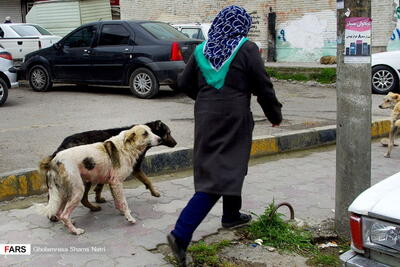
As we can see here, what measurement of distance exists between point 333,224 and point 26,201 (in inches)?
113

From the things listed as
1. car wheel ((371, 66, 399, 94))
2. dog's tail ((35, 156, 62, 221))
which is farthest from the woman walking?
car wheel ((371, 66, 399, 94))

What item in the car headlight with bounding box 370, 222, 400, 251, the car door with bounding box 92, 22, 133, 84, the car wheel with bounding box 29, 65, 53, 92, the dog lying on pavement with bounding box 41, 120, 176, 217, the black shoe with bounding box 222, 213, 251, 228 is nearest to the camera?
the car headlight with bounding box 370, 222, 400, 251

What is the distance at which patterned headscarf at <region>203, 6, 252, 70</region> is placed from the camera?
134 inches

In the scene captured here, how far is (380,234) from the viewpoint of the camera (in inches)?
105

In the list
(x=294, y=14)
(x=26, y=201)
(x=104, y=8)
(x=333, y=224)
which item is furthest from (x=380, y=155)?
(x=104, y=8)

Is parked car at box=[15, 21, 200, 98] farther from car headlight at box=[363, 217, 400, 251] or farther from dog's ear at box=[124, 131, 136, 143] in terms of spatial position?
car headlight at box=[363, 217, 400, 251]

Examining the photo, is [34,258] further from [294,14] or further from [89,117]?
[294,14]

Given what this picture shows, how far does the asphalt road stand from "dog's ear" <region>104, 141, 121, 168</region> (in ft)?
5.47

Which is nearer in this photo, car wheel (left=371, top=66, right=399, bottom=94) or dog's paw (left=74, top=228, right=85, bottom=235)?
dog's paw (left=74, top=228, right=85, bottom=235)

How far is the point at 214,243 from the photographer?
13.0 ft

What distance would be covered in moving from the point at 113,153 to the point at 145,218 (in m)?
0.65

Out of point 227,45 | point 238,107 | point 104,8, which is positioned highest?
point 104,8

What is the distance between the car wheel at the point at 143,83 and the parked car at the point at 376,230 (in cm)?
815

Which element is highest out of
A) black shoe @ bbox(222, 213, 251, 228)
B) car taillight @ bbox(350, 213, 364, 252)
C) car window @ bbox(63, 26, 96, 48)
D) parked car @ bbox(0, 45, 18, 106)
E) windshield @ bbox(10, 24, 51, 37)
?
windshield @ bbox(10, 24, 51, 37)
